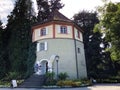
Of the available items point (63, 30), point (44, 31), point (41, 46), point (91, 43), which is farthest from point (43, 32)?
point (91, 43)

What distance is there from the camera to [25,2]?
4325 cm

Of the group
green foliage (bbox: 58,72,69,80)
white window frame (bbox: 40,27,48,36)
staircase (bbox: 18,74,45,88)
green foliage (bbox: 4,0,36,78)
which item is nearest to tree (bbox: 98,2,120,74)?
green foliage (bbox: 58,72,69,80)

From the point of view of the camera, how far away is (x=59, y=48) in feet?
107

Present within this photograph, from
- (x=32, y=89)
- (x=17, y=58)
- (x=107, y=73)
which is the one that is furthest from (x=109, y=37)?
(x=107, y=73)

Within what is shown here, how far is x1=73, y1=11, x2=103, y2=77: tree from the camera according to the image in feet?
140

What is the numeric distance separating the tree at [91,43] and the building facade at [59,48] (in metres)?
8.29

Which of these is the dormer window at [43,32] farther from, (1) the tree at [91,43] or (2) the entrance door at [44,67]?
(1) the tree at [91,43]

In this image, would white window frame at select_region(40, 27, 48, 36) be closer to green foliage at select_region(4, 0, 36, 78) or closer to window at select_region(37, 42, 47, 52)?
window at select_region(37, 42, 47, 52)

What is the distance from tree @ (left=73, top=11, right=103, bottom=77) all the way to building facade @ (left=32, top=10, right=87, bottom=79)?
8.29 meters

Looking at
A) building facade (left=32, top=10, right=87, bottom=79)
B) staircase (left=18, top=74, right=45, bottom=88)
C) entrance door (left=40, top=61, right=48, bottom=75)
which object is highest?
building facade (left=32, top=10, right=87, bottom=79)

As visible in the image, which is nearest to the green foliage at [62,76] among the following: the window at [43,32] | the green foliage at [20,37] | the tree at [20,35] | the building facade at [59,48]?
the building facade at [59,48]

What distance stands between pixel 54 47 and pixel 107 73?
1580cm

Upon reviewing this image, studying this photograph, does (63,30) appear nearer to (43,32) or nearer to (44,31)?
(44,31)

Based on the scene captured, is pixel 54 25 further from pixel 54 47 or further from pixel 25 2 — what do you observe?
pixel 25 2
